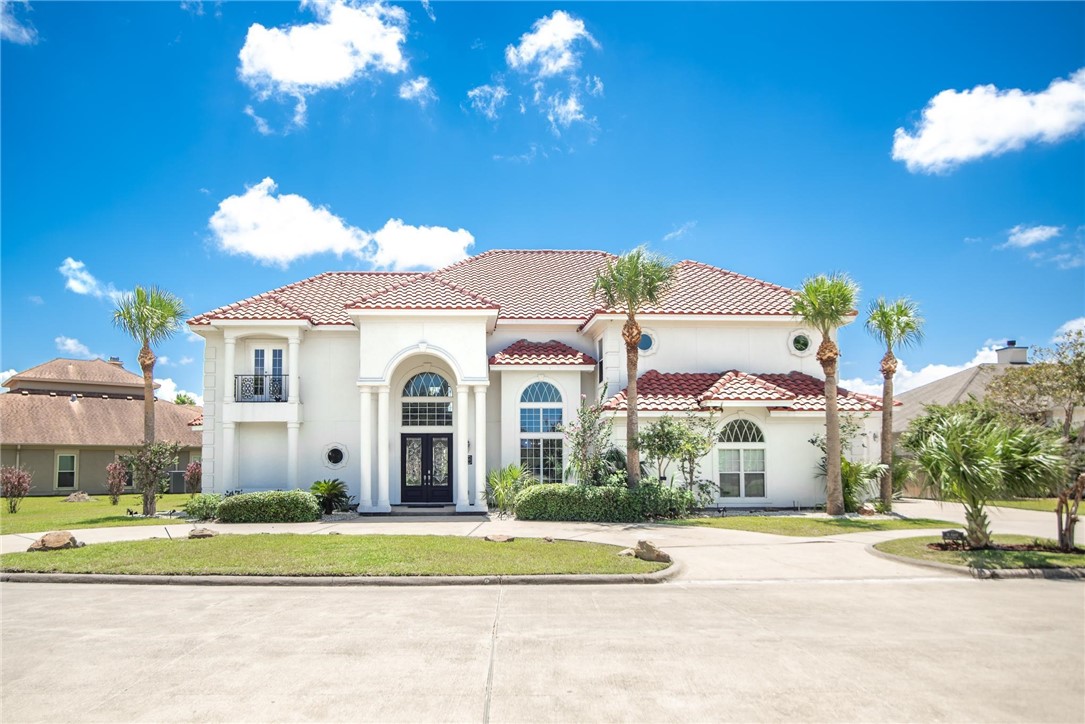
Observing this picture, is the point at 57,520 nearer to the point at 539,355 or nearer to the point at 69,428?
the point at 539,355

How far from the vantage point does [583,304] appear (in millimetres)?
25328

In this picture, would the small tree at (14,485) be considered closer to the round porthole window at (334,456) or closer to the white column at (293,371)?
the white column at (293,371)

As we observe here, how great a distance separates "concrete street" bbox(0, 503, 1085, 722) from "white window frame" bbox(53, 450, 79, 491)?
29.8 meters

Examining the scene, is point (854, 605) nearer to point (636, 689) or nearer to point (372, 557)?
point (636, 689)

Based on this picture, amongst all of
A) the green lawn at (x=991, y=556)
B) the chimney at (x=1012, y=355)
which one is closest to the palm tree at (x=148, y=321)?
the green lawn at (x=991, y=556)

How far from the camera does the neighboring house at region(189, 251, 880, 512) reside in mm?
20875

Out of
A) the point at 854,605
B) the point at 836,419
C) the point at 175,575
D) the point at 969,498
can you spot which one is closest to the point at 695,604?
the point at 854,605

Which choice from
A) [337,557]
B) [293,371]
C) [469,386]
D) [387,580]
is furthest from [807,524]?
[293,371]

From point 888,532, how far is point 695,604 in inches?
365

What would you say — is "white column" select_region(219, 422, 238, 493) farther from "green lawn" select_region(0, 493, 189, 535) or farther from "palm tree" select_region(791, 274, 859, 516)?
"palm tree" select_region(791, 274, 859, 516)

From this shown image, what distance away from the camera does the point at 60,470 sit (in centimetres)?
3538

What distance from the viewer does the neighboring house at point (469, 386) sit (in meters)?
20.9

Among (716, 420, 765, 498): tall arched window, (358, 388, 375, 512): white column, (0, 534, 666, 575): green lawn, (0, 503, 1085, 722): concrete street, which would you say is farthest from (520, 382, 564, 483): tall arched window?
(0, 503, 1085, 722): concrete street

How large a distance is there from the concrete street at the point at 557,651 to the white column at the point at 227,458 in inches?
424
